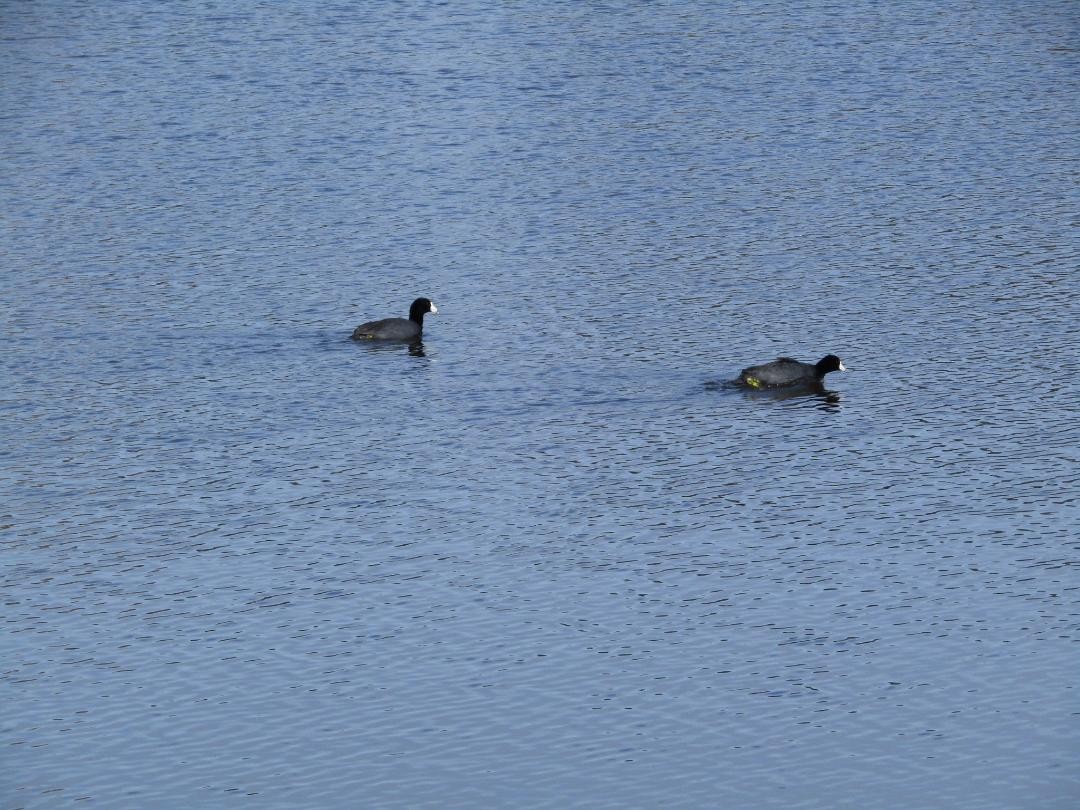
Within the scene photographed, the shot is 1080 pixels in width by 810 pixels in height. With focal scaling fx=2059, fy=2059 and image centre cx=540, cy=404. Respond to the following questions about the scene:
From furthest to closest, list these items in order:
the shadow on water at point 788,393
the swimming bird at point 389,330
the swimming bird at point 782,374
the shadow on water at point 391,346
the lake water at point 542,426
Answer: the swimming bird at point 389,330 → the shadow on water at point 391,346 → the swimming bird at point 782,374 → the shadow on water at point 788,393 → the lake water at point 542,426

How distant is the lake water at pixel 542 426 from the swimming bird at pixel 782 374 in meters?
0.37

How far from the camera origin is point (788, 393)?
1278 inches

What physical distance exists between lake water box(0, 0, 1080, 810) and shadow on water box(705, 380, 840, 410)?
134 mm

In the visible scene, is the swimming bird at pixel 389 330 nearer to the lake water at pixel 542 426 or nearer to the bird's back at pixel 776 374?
the lake water at pixel 542 426

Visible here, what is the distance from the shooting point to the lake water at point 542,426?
20969 millimetres

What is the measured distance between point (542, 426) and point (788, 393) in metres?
4.27

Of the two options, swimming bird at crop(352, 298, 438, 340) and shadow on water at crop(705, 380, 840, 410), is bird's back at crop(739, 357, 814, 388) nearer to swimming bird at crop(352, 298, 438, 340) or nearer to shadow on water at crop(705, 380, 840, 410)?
shadow on water at crop(705, 380, 840, 410)

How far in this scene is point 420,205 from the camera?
1748 inches

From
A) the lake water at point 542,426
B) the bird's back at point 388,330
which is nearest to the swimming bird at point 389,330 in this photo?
the bird's back at point 388,330

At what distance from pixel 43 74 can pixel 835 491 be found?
34.7 meters

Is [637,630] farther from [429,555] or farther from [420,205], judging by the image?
[420,205]

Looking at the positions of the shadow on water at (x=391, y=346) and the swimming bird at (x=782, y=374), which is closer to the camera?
the swimming bird at (x=782, y=374)

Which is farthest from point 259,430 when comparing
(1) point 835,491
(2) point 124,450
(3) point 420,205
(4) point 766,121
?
(4) point 766,121

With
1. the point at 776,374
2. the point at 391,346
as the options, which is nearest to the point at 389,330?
the point at 391,346
